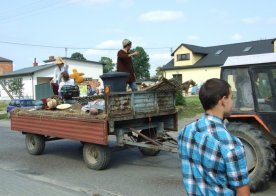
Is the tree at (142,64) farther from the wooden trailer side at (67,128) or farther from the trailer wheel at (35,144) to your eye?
the wooden trailer side at (67,128)

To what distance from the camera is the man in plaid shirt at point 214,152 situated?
2.34 m

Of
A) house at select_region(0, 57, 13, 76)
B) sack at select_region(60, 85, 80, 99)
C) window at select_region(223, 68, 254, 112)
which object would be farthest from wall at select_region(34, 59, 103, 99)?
window at select_region(223, 68, 254, 112)

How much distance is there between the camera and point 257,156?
5988 millimetres

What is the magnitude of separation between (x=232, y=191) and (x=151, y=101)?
592 centimetres

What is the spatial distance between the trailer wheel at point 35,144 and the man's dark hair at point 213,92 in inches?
318

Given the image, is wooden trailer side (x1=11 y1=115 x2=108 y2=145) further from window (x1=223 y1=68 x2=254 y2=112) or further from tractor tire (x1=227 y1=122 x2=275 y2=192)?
tractor tire (x1=227 y1=122 x2=275 y2=192)

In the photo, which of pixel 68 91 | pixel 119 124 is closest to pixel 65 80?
pixel 68 91

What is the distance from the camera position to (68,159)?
9.46 m

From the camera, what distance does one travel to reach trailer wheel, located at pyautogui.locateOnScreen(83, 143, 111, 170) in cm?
791

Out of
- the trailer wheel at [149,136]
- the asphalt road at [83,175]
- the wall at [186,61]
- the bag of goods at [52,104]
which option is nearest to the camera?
the asphalt road at [83,175]

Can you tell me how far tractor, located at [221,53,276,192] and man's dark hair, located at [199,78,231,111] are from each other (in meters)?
3.80

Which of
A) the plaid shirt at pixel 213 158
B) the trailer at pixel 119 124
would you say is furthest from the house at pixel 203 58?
the plaid shirt at pixel 213 158

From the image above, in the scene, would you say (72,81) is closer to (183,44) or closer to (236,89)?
(236,89)

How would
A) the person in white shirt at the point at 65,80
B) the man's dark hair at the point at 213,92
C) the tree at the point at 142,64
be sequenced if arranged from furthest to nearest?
the tree at the point at 142,64 → the person in white shirt at the point at 65,80 → the man's dark hair at the point at 213,92
